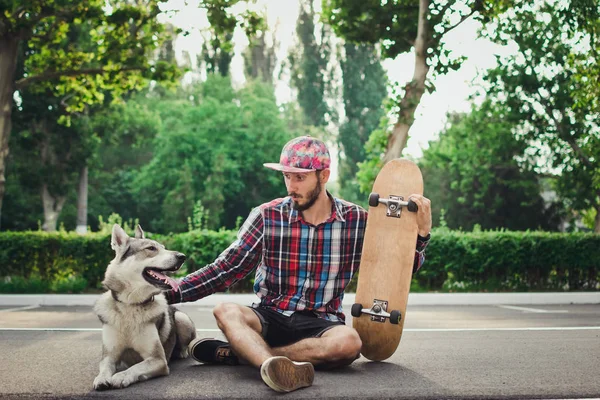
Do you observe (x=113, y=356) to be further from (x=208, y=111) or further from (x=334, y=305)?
(x=208, y=111)

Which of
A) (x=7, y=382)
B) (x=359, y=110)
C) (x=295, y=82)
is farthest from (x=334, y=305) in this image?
(x=295, y=82)

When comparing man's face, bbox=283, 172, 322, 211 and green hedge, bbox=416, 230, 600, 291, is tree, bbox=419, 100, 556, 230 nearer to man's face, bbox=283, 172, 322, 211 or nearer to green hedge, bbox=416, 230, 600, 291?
green hedge, bbox=416, 230, 600, 291

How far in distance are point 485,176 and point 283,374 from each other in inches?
1482

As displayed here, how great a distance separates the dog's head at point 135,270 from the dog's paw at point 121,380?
57 centimetres

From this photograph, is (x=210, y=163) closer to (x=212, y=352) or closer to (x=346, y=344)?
(x=212, y=352)

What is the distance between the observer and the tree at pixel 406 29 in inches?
706

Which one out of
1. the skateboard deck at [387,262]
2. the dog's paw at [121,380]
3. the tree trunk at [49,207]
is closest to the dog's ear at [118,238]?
the dog's paw at [121,380]

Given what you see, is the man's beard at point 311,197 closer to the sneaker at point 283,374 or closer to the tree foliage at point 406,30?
the sneaker at point 283,374

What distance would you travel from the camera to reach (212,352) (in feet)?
19.9

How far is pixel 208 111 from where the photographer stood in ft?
181

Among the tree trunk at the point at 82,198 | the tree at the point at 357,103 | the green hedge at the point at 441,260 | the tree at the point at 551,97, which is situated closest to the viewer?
the green hedge at the point at 441,260

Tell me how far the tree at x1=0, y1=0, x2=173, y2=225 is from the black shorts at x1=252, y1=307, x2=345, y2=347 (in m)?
13.2

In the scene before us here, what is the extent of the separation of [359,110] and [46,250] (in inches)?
1873

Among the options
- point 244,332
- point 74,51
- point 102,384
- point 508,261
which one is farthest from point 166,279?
point 74,51
